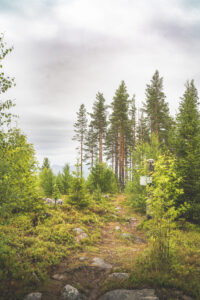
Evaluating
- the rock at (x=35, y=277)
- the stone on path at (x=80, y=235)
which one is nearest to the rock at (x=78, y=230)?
the stone on path at (x=80, y=235)

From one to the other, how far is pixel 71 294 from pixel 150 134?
2123 cm

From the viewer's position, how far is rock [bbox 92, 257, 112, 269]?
13.2 ft

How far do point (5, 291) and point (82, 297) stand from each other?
1.40m

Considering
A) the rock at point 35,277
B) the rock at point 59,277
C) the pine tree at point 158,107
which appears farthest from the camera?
the pine tree at point 158,107

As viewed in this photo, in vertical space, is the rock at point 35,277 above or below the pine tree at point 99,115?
below

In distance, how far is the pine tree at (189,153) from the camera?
668cm

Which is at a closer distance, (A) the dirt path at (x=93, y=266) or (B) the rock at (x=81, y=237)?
(A) the dirt path at (x=93, y=266)

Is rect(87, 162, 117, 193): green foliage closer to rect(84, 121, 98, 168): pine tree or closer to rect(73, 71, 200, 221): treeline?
rect(73, 71, 200, 221): treeline

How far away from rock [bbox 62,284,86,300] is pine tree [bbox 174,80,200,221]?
5.14 meters

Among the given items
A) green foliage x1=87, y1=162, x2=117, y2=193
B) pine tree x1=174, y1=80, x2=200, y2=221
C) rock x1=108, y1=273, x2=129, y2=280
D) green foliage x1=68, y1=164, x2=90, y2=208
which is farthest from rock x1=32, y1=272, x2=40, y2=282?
green foliage x1=87, y1=162, x2=117, y2=193

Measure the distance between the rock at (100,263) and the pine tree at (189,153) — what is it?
13.3 ft

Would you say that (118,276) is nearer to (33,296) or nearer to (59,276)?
(59,276)

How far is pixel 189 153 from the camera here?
6.93m

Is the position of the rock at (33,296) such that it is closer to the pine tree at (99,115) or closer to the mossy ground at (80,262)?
the mossy ground at (80,262)
